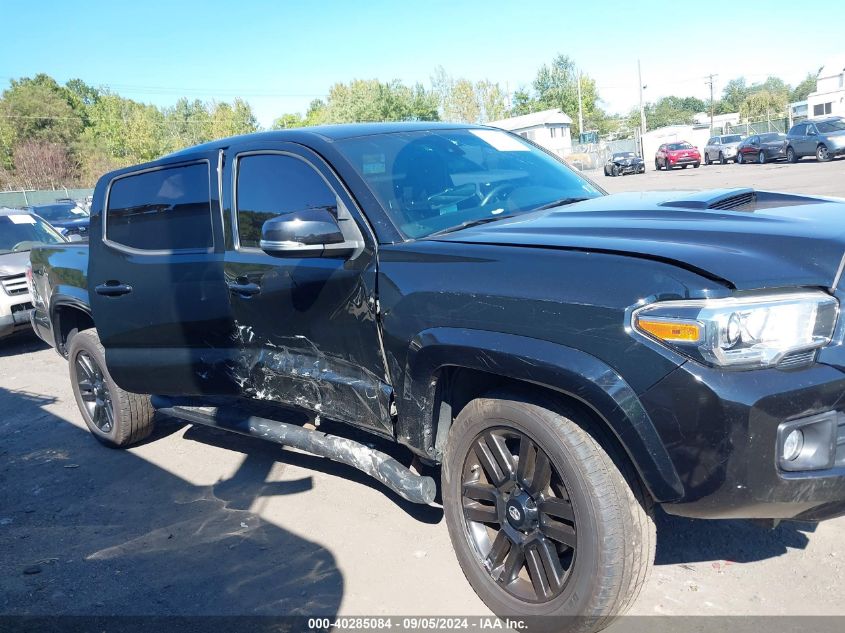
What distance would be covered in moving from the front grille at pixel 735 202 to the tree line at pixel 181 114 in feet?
167

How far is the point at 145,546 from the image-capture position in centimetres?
389

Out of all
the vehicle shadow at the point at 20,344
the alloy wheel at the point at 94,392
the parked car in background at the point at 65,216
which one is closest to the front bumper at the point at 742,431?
the alloy wheel at the point at 94,392

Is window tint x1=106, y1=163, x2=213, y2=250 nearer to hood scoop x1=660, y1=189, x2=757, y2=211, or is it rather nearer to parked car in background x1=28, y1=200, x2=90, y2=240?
hood scoop x1=660, y1=189, x2=757, y2=211

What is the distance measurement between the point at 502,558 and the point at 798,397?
1289 millimetres

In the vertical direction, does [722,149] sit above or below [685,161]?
above

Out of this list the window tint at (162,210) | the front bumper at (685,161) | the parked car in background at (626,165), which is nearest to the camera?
the window tint at (162,210)

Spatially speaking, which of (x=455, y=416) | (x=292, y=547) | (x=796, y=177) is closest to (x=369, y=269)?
(x=455, y=416)

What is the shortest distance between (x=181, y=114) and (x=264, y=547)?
117m

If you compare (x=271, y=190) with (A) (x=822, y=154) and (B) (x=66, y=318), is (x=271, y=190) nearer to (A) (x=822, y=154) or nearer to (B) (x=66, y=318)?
(B) (x=66, y=318)

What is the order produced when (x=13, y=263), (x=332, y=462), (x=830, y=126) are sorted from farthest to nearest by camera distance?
1. (x=830, y=126)
2. (x=13, y=263)
3. (x=332, y=462)

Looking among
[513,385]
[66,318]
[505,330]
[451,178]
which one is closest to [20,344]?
[66,318]

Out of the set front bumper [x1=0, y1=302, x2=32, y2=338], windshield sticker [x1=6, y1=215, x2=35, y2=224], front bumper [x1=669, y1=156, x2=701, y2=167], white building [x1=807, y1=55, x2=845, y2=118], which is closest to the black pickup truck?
front bumper [x1=0, y1=302, x2=32, y2=338]

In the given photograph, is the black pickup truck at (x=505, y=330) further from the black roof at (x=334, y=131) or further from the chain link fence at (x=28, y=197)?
the chain link fence at (x=28, y=197)

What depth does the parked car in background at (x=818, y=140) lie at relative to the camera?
26.0 meters
